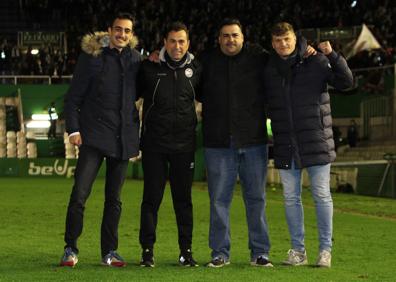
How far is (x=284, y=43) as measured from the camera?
8.50m

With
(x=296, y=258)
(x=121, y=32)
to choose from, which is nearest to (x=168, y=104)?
(x=121, y=32)

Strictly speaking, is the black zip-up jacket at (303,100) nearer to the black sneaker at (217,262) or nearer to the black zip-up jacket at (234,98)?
the black zip-up jacket at (234,98)

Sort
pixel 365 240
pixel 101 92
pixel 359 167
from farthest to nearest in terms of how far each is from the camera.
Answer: pixel 359 167 → pixel 365 240 → pixel 101 92

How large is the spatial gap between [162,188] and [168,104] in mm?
775

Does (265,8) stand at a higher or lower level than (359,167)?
higher

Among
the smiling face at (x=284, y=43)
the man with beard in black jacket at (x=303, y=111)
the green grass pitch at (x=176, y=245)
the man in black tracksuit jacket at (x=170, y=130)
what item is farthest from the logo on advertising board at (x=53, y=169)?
the smiling face at (x=284, y=43)

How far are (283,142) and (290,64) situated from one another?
69 cm

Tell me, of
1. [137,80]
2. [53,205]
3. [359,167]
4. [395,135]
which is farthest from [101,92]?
[395,135]

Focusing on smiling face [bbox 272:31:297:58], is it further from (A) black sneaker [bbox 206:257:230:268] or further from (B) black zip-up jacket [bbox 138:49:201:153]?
(A) black sneaker [bbox 206:257:230:268]

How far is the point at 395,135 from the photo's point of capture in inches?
1137

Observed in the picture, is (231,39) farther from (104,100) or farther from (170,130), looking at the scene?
(104,100)

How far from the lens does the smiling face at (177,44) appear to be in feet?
27.6

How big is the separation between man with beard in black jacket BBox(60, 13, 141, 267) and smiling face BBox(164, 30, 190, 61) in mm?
353

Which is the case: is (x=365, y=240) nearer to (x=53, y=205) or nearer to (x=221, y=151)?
(x=221, y=151)
